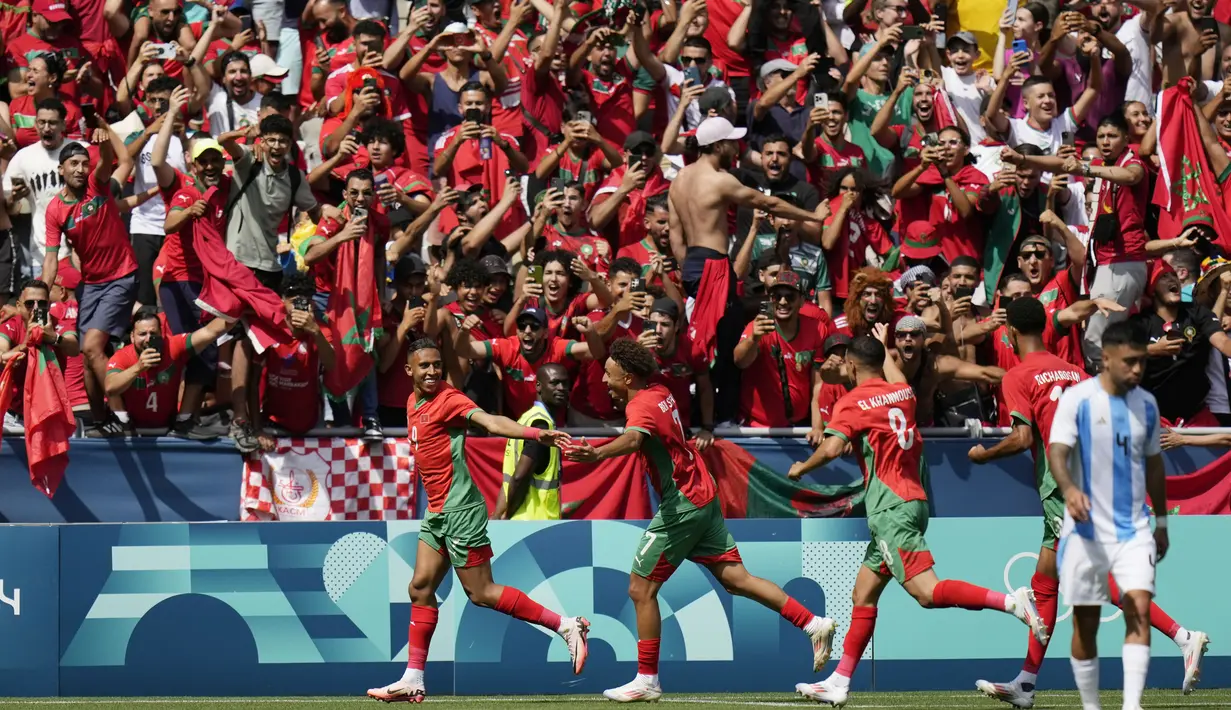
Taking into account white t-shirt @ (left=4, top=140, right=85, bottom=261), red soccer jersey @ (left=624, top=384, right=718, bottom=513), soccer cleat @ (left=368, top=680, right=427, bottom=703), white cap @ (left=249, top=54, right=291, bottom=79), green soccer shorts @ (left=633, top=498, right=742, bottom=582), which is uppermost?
white cap @ (left=249, top=54, right=291, bottom=79)

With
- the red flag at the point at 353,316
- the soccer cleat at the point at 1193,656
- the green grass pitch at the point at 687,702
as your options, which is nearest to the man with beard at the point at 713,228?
the red flag at the point at 353,316

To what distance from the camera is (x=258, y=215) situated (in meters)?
14.7

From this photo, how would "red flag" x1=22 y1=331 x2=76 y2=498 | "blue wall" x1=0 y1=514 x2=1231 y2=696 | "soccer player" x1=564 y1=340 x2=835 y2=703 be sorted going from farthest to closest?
"red flag" x1=22 y1=331 x2=76 y2=498
"blue wall" x1=0 y1=514 x2=1231 y2=696
"soccer player" x1=564 y1=340 x2=835 y2=703

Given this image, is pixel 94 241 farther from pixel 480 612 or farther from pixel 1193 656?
pixel 1193 656

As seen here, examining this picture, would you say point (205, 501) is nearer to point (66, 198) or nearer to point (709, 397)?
point (66, 198)

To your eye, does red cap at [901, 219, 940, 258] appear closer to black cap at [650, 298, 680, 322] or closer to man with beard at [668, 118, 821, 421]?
man with beard at [668, 118, 821, 421]

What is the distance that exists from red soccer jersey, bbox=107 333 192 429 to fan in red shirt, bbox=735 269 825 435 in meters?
4.57

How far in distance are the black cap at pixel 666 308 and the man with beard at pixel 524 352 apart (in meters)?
0.58

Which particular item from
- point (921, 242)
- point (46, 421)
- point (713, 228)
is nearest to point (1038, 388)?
point (713, 228)

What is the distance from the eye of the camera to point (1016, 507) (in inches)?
567

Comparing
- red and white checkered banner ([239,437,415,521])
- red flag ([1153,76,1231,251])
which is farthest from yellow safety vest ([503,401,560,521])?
red flag ([1153,76,1231,251])

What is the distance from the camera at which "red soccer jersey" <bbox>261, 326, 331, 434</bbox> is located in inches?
552

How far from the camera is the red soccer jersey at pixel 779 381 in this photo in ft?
47.6

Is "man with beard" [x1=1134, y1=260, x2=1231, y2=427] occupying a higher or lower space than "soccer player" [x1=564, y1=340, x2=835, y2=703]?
higher
